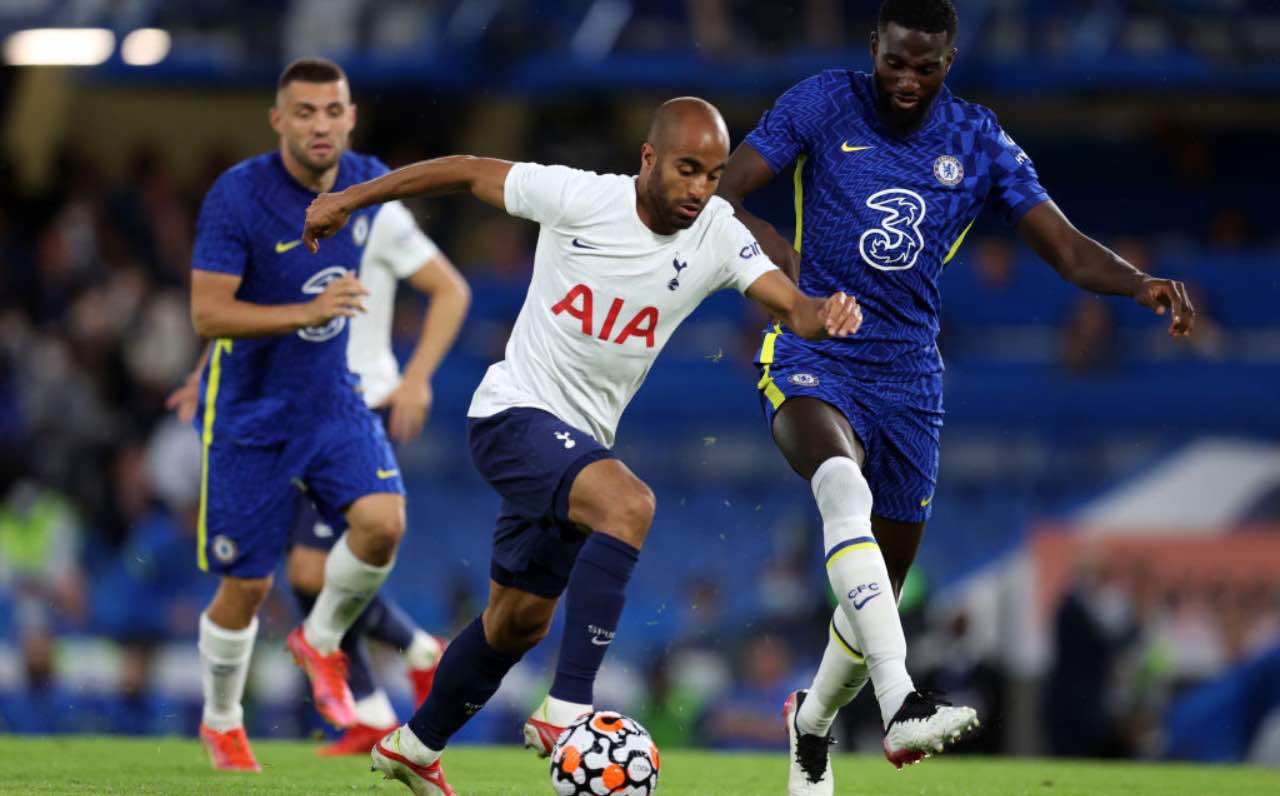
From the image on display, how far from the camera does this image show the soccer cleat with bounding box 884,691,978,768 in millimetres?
5543

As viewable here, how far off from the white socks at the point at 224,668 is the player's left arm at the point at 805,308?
10.1 feet

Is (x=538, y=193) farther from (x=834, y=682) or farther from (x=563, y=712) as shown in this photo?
(x=834, y=682)

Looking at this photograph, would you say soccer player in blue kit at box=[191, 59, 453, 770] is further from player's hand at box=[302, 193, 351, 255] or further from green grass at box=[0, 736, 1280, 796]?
player's hand at box=[302, 193, 351, 255]

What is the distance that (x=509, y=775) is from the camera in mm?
8172

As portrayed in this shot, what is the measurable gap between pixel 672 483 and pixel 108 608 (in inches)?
178

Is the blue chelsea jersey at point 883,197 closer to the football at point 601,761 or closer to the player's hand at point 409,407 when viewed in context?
the football at point 601,761

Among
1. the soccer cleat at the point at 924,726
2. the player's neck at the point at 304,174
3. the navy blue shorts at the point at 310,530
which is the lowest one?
the navy blue shorts at the point at 310,530

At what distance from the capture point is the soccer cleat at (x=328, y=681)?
8383 millimetres

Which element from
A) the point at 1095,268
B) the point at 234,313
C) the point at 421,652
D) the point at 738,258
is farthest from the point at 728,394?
A: the point at 738,258

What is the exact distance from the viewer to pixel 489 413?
248 inches

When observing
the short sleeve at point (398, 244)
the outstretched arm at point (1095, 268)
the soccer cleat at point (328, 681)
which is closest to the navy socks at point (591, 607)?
the outstretched arm at point (1095, 268)

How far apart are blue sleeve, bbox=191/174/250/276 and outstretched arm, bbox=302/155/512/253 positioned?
62.0 inches

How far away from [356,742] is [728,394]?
25.3 ft

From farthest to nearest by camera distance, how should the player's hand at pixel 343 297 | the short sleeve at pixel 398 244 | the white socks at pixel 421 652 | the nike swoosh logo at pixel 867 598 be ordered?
the white socks at pixel 421 652
the short sleeve at pixel 398 244
the player's hand at pixel 343 297
the nike swoosh logo at pixel 867 598
